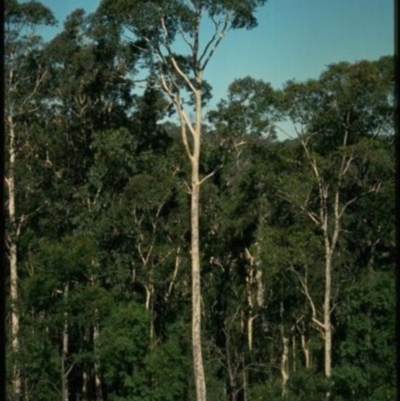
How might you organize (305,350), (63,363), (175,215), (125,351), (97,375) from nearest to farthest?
1. (63,363)
2. (125,351)
3. (97,375)
4. (175,215)
5. (305,350)

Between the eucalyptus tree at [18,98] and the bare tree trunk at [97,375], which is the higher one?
the eucalyptus tree at [18,98]

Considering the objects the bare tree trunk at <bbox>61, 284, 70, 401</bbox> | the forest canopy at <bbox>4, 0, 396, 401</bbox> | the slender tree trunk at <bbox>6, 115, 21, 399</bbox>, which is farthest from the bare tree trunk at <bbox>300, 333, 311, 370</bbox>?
the slender tree trunk at <bbox>6, 115, 21, 399</bbox>

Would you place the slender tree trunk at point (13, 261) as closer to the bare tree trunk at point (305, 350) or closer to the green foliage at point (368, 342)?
the green foliage at point (368, 342)

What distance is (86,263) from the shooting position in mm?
12734

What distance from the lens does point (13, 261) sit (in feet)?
42.9

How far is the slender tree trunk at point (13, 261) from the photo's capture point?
11616 mm

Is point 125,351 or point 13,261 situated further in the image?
point 13,261

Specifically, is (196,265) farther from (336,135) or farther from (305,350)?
(305,350)

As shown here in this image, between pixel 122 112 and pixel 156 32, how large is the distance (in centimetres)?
429

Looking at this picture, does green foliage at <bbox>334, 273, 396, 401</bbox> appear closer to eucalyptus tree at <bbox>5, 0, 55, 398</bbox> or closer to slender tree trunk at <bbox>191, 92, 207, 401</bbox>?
slender tree trunk at <bbox>191, 92, 207, 401</bbox>

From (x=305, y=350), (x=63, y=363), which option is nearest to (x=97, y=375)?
(x=63, y=363)

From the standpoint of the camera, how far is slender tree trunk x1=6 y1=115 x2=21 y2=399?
38.1 ft

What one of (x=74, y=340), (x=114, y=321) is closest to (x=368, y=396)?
(x=114, y=321)

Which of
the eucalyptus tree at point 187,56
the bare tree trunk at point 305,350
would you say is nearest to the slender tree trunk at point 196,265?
the eucalyptus tree at point 187,56
